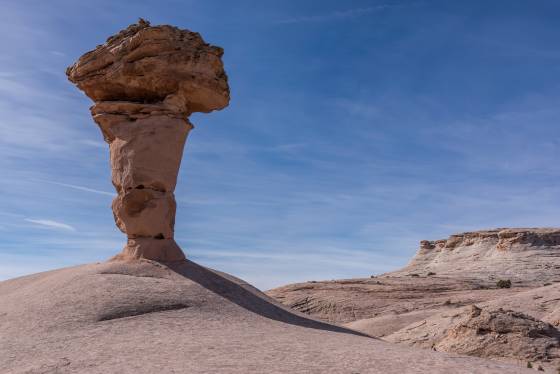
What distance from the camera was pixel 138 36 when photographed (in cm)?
1650

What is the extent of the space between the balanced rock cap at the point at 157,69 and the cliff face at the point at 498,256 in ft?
95.8

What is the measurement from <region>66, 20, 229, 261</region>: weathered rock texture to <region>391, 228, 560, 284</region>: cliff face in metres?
29.3

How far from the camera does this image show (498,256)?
49.8 meters

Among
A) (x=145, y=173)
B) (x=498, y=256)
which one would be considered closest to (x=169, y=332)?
(x=145, y=173)

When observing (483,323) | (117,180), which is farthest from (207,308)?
(483,323)

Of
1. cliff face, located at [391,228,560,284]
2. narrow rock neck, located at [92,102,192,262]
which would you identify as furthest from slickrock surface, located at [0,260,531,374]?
cliff face, located at [391,228,560,284]

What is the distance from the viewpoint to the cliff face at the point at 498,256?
41500 mm

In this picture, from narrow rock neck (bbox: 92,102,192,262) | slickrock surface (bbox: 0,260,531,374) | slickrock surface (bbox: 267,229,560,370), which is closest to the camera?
slickrock surface (bbox: 0,260,531,374)

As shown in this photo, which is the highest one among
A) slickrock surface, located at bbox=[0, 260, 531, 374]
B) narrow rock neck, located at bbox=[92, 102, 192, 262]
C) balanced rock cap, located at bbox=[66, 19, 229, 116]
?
balanced rock cap, located at bbox=[66, 19, 229, 116]

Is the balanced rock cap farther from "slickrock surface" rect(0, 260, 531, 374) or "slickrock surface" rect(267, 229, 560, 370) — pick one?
"slickrock surface" rect(267, 229, 560, 370)

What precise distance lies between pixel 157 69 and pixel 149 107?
3.82 ft

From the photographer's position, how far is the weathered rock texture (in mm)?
15961

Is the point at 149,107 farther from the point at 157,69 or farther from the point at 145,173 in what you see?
the point at 145,173

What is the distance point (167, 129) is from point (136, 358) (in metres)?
8.64
